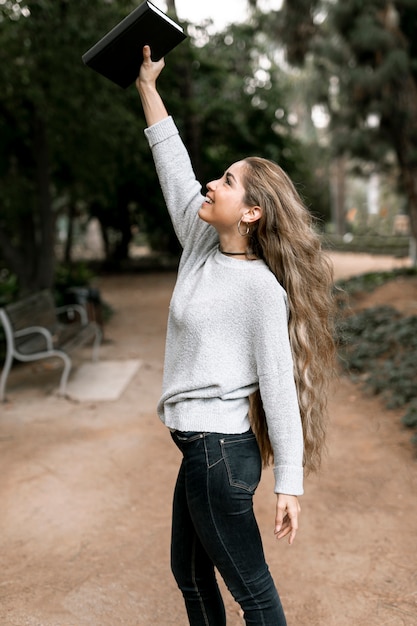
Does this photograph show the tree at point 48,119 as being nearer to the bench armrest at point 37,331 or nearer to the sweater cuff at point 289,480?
the bench armrest at point 37,331

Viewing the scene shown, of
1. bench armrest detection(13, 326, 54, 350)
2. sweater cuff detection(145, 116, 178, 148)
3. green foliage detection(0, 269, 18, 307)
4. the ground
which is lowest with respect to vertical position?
the ground

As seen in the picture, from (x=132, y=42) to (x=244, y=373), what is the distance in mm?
1115

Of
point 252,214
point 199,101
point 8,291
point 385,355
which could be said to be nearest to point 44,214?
point 8,291

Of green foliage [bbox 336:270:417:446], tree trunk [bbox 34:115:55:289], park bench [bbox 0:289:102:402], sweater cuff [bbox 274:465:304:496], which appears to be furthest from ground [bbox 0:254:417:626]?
tree trunk [bbox 34:115:55:289]

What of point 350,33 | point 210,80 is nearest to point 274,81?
point 210,80

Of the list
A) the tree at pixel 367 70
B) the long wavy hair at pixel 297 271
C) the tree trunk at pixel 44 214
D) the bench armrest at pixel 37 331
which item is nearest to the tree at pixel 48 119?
the tree trunk at pixel 44 214

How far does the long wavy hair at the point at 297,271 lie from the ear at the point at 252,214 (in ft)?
0.05

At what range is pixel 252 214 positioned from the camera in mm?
1860

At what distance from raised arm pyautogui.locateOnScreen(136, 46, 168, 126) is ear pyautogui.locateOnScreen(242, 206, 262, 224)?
0.53 metres

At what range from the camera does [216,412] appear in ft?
5.87

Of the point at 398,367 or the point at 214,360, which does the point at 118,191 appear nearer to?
the point at 398,367

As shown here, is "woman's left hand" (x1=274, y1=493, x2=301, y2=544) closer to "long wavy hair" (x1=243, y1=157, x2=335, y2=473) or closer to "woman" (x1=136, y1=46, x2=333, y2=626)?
"woman" (x1=136, y1=46, x2=333, y2=626)

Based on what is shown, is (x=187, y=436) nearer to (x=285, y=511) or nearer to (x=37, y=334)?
(x=285, y=511)

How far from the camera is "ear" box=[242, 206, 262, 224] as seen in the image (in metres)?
1.86
